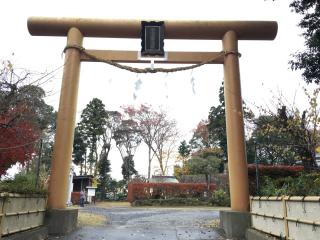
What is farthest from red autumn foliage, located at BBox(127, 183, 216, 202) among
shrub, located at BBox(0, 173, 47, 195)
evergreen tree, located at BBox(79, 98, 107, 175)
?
shrub, located at BBox(0, 173, 47, 195)

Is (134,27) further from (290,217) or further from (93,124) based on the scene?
(93,124)

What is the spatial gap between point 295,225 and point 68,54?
8.31m

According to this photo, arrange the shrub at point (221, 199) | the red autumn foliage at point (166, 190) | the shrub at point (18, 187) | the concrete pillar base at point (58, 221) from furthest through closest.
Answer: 1. the red autumn foliage at point (166, 190)
2. the shrub at point (221, 199)
3. the concrete pillar base at point (58, 221)
4. the shrub at point (18, 187)

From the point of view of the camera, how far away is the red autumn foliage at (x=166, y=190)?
91.5 ft

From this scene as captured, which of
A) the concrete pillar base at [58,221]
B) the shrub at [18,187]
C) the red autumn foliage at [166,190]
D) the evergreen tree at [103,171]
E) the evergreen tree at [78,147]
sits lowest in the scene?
the concrete pillar base at [58,221]

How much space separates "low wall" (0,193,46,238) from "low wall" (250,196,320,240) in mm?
4962

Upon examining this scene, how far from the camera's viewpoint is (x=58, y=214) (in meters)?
9.58

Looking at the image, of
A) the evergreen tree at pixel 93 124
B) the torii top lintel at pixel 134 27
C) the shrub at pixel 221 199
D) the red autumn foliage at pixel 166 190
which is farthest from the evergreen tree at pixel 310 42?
the evergreen tree at pixel 93 124

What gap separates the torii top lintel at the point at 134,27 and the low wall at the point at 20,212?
17.5 feet

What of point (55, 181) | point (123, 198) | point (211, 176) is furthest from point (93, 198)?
point (55, 181)

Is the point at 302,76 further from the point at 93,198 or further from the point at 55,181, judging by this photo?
the point at 93,198

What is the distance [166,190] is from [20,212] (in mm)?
21340

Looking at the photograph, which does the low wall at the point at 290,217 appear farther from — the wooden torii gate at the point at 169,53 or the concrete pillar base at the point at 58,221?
the concrete pillar base at the point at 58,221

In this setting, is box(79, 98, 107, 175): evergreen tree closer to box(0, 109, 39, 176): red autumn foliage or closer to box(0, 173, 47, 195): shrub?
box(0, 109, 39, 176): red autumn foliage
